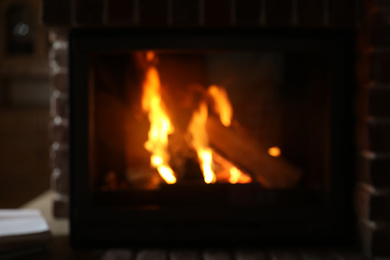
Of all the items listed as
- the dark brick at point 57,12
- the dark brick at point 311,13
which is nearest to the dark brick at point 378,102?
the dark brick at point 311,13

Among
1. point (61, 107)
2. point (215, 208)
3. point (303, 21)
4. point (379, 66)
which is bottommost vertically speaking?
point (215, 208)

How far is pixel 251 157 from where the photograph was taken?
1375 mm

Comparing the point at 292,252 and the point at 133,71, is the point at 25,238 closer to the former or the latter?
the point at 133,71

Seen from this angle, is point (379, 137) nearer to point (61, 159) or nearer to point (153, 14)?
point (153, 14)

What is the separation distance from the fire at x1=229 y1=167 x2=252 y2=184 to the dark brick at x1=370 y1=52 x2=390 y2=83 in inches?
16.1

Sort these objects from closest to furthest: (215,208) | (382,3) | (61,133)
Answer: (382,3) < (215,208) < (61,133)

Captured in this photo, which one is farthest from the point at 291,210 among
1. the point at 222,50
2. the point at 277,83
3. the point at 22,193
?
the point at 22,193

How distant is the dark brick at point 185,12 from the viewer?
1.26 metres

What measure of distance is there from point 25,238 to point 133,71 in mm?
497

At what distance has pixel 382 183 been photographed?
1.24 metres

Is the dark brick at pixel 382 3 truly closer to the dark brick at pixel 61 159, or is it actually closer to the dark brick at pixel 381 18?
the dark brick at pixel 381 18

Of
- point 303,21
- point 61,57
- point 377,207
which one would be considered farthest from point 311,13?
point 61,57

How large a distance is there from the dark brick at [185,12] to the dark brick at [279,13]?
0.58 ft

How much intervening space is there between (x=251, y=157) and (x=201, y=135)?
5.8 inches
